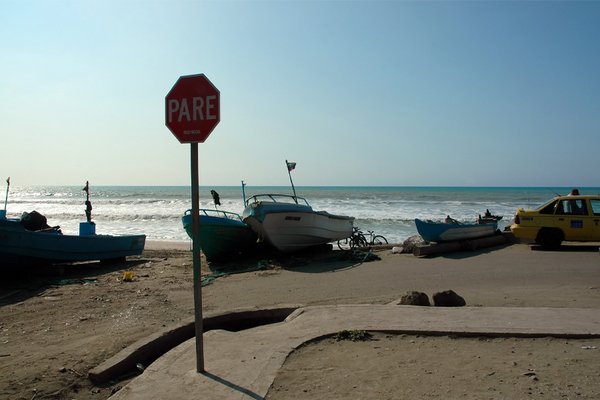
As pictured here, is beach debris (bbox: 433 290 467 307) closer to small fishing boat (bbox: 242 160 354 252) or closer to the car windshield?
small fishing boat (bbox: 242 160 354 252)

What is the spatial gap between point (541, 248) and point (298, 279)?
8.39 metres

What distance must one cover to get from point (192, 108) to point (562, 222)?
13.9m

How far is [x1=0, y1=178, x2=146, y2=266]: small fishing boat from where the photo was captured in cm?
1159

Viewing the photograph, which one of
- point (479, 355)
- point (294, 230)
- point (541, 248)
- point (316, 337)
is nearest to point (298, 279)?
point (294, 230)

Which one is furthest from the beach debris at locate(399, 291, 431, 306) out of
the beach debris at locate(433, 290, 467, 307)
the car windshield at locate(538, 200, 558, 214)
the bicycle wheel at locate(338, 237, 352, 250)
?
the bicycle wheel at locate(338, 237, 352, 250)

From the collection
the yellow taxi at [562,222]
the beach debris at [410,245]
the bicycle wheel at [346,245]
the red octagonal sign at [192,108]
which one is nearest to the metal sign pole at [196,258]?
the red octagonal sign at [192,108]

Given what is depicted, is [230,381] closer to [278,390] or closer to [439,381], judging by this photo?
[278,390]

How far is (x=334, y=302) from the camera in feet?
28.2

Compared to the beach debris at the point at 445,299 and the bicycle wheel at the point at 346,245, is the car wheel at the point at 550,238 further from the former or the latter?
the beach debris at the point at 445,299

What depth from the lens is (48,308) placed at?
8789mm

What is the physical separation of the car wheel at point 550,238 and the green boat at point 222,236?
8.78m

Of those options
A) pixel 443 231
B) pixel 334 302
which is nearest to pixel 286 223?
pixel 443 231

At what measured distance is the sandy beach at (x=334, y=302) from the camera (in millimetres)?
4504

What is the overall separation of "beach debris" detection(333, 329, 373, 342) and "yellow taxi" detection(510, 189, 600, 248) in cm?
1143
